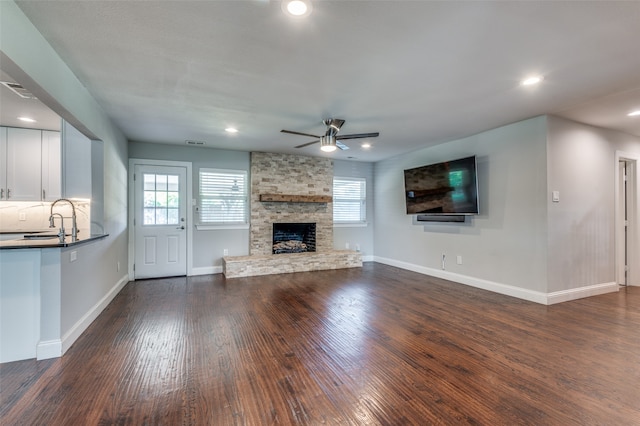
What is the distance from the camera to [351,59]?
2.47 metres

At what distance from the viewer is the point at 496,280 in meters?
4.47

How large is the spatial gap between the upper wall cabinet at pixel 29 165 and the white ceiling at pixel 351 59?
1.23 m

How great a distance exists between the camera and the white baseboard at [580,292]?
388 cm

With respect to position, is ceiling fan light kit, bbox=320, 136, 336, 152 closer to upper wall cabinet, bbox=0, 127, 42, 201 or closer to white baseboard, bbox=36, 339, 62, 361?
white baseboard, bbox=36, 339, 62, 361

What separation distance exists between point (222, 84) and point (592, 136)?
17.2ft

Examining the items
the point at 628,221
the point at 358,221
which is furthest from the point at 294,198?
the point at 628,221

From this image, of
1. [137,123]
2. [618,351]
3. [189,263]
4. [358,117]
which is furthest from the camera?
[189,263]

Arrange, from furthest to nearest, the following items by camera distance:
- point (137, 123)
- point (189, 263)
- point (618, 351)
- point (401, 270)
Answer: point (401, 270) < point (189, 263) < point (137, 123) < point (618, 351)

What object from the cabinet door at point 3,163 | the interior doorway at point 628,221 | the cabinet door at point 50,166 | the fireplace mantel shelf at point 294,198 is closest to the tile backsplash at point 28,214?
the cabinet door at point 50,166

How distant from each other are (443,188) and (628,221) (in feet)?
10.2

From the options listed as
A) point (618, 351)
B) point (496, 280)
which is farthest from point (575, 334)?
point (496, 280)

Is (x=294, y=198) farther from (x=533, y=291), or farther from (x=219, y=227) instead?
(x=533, y=291)

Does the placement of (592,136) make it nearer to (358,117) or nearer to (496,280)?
(496,280)

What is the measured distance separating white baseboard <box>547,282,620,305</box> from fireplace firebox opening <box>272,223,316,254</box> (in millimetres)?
4304
